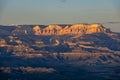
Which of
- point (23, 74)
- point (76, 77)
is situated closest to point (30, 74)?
point (23, 74)

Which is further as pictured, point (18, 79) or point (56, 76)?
point (56, 76)

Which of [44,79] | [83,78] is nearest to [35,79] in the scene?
[44,79]

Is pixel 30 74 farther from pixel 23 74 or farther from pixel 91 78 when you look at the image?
pixel 91 78

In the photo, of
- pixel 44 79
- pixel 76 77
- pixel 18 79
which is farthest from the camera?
pixel 76 77

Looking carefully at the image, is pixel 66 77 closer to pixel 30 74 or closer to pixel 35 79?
pixel 30 74

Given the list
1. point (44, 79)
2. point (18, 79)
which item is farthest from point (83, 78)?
point (18, 79)

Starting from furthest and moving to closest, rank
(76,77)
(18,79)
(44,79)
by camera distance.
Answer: (76,77), (44,79), (18,79)

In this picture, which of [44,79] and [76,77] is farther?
→ [76,77]
